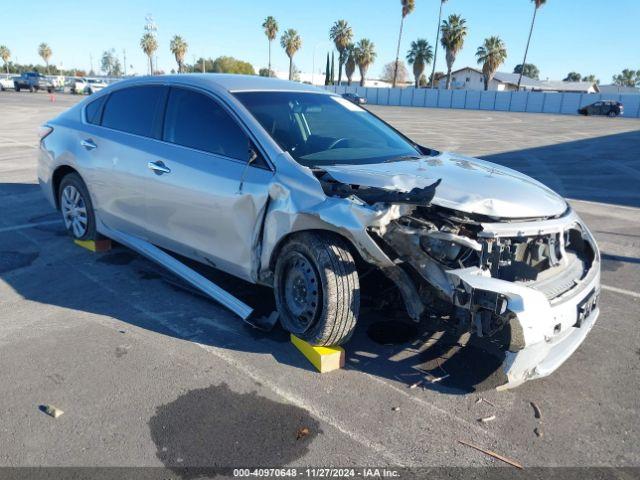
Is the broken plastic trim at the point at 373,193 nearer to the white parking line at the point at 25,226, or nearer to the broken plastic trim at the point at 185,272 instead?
the broken plastic trim at the point at 185,272

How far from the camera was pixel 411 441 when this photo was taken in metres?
2.75

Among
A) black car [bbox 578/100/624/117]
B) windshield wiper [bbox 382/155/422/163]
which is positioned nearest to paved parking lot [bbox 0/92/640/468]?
windshield wiper [bbox 382/155/422/163]

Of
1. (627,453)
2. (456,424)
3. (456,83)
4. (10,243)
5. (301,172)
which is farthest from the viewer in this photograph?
(456,83)

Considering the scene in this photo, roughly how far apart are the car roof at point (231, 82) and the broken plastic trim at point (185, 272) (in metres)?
1.44

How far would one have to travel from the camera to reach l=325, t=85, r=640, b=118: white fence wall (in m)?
52.5

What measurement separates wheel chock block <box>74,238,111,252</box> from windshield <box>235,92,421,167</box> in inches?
97.2

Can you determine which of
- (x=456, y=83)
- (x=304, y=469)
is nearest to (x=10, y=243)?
(x=304, y=469)

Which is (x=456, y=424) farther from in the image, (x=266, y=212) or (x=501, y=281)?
(x=266, y=212)

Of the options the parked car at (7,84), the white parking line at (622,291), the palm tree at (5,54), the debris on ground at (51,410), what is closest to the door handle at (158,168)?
the debris on ground at (51,410)

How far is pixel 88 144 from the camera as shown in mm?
5055

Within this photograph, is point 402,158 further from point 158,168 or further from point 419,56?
point 419,56

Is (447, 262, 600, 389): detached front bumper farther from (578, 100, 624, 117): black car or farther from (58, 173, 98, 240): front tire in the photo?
(578, 100, 624, 117): black car

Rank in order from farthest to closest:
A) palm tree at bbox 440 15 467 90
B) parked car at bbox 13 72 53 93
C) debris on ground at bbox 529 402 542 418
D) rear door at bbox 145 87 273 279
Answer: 1. palm tree at bbox 440 15 467 90
2. parked car at bbox 13 72 53 93
3. rear door at bbox 145 87 273 279
4. debris on ground at bbox 529 402 542 418

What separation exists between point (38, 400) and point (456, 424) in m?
2.37
